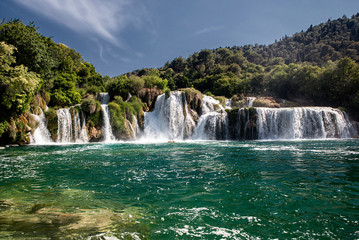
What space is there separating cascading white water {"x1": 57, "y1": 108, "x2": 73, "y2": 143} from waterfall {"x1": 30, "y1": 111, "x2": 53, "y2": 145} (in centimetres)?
116

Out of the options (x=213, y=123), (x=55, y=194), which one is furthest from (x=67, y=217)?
(x=213, y=123)

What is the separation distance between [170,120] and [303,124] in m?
19.9

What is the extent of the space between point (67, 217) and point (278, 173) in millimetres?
6817

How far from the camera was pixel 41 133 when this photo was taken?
24.1 meters

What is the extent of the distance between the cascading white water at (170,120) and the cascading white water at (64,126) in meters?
10.9

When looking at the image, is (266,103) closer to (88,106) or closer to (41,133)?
(88,106)

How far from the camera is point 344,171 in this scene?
7.55 m

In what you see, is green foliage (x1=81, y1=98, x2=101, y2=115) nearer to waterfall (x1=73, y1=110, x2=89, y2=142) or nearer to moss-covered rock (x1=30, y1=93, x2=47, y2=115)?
waterfall (x1=73, y1=110, x2=89, y2=142)

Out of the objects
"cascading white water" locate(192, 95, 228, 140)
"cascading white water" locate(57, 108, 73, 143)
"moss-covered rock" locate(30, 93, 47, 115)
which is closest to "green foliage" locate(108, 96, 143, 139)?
"cascading white water" locate(57, 108, 73, 143)

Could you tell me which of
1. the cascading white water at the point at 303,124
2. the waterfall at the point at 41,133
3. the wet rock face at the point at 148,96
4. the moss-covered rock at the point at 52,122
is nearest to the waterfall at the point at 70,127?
the moss-covered rock at the point at 52,122

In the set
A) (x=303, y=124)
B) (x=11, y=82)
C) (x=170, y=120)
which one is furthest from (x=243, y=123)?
(x=11, y=82)

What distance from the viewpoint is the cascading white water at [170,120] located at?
106ft

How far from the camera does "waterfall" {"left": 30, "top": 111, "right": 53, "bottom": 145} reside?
23406mm

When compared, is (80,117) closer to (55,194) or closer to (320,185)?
(55,194)
